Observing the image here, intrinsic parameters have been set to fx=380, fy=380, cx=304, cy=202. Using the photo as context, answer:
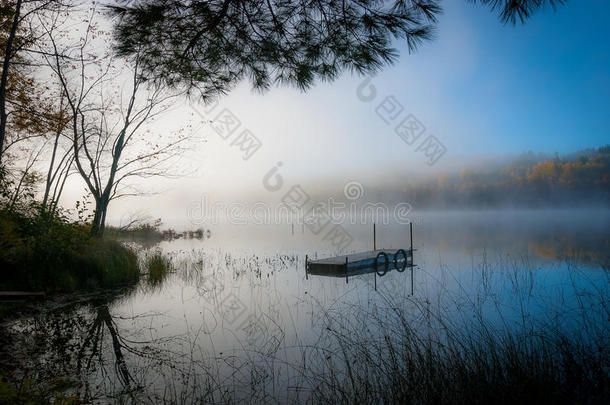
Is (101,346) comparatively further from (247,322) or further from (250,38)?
(250,38)

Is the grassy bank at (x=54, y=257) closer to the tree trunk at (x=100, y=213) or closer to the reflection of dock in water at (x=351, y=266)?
the tree trunk at (x=100, y=213)

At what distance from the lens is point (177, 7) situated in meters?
4.51

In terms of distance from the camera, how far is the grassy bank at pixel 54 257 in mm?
9453

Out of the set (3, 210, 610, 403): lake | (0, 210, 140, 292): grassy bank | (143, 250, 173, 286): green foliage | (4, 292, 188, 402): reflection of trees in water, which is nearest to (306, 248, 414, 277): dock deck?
(3, 210, 610, 403): lake

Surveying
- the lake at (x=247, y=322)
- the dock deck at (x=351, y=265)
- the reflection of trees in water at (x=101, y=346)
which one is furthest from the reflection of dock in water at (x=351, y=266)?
the reflection of trees in water at (x=101, y=346)

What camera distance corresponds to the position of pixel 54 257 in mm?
10484

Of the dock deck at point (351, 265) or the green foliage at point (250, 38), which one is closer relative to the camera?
the green foliage at point (250, 38)

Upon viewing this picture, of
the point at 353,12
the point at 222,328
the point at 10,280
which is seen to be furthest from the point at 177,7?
the point at 10,280

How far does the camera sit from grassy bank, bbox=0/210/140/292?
9453 mm

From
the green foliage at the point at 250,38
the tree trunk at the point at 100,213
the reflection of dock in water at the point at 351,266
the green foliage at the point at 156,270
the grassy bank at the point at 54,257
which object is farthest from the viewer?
the reflection of dock in water at the point at 351,266

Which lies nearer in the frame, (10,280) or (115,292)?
(10,280)

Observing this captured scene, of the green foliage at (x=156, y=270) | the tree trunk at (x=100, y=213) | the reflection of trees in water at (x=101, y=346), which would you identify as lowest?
the reflection of trees in water at (x=101, y=346)

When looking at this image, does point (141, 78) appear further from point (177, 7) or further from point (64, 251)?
point (64, 251)

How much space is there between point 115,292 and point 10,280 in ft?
8.19
